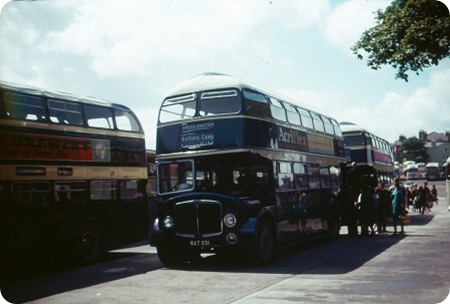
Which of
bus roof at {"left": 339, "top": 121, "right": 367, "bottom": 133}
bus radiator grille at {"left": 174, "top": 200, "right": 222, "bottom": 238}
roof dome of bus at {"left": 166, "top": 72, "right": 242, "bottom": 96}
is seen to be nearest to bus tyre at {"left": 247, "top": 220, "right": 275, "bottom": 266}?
bus radiator grille at {"left": 174, "top": 200, "right": 222, "bottom": 238}

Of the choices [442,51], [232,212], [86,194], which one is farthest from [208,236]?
[442,51]

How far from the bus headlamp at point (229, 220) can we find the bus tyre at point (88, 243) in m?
4.18

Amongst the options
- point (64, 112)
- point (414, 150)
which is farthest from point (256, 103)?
point (414, 150)

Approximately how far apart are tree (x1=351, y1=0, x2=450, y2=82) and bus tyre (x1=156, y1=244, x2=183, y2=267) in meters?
7.94

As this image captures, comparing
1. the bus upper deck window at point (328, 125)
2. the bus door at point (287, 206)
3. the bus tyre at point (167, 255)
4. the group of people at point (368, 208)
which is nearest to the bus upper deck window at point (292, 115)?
the bus door at point (287, 206)

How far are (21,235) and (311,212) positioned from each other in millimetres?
8208

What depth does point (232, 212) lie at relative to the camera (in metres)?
10.6

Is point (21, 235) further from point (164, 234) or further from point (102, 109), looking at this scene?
point (102, 109)

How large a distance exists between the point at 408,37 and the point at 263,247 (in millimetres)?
6990

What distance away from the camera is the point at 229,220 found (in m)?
10.6

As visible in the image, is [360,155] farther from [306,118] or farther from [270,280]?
[270,280]

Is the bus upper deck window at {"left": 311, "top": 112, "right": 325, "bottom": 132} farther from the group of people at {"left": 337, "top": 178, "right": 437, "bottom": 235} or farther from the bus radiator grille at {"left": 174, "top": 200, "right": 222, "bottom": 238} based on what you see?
the bus radiator grille at {"left": 174, "top": 200, "right": 222, "bottom": 238}

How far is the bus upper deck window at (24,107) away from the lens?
36.2 feet

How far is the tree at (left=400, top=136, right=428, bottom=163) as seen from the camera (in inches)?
4289
